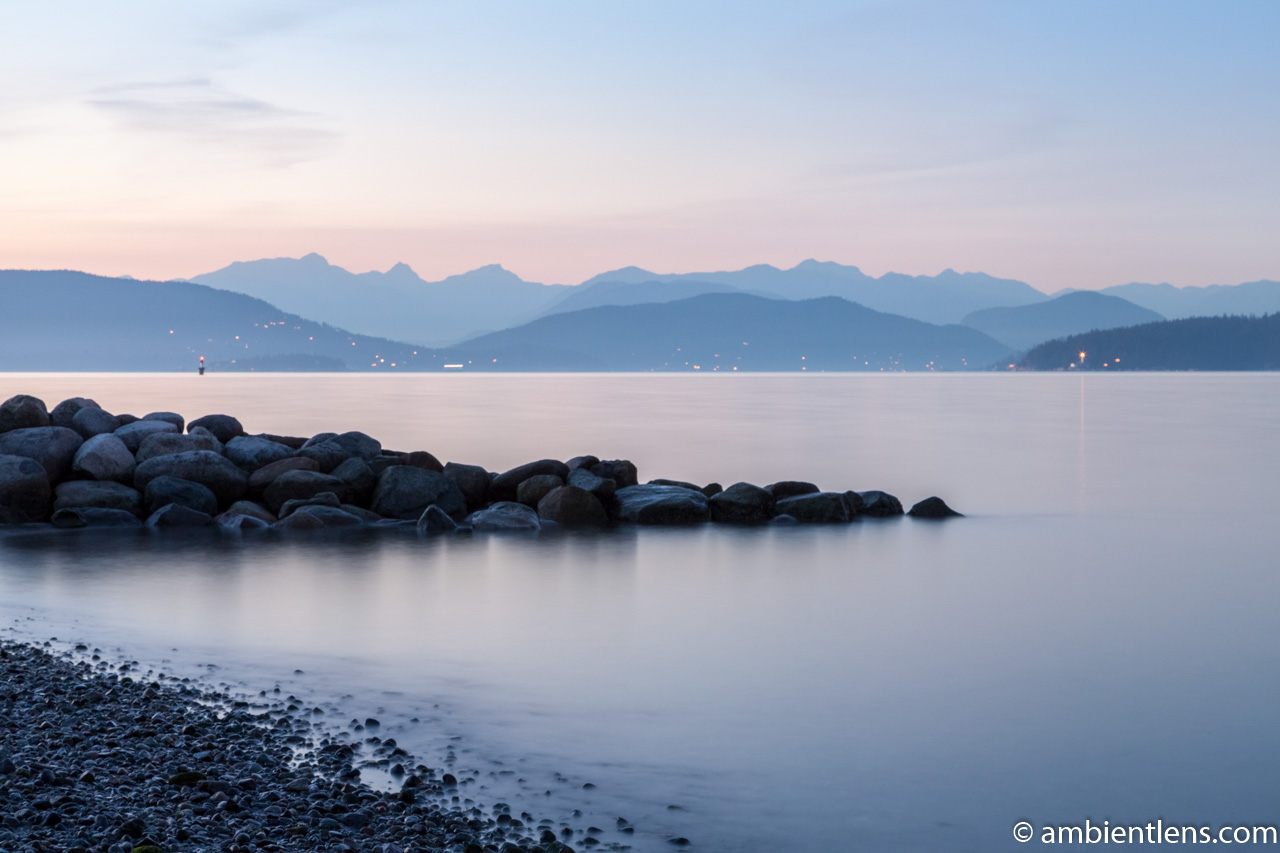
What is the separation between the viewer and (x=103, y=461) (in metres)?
18.6

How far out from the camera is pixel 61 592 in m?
12.7

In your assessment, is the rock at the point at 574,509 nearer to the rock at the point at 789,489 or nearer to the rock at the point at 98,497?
the rock at the point at 789,489

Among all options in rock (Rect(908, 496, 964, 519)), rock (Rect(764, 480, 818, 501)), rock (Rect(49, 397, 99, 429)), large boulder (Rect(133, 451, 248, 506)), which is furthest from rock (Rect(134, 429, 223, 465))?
rock (Rect(908, 496, 964, 519))

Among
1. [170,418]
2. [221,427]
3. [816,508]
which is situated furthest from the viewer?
[170,418]

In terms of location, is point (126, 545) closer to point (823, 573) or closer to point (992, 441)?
point (823, 573)

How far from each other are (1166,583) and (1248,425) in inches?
1646

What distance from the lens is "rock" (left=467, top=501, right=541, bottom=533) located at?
17719 millimetres

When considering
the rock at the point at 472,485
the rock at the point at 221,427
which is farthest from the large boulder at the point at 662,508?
the rock at the point at 221,427

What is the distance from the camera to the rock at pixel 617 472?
781 inches

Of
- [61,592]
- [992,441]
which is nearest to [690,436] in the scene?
[992,441]

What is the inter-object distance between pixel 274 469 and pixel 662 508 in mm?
6480

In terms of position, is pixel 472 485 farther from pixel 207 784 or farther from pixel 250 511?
pixel 207 784

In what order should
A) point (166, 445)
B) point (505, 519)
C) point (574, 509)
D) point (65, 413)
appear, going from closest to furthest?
point (505, 519), point (574, 509), point (166, 445), point (65, 413)

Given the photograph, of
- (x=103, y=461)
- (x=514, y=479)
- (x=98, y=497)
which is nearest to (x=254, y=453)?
(x=103, y=461)
